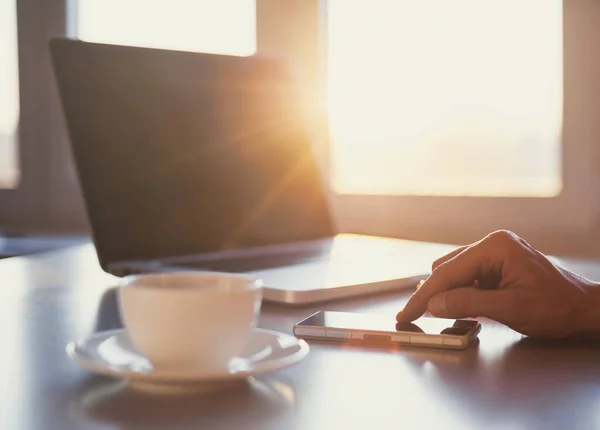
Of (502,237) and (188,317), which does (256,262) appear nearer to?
(502,237)

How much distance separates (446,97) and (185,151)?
0.93 m

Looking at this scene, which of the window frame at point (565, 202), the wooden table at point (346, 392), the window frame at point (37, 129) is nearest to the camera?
the wooden table at point (346, 392)

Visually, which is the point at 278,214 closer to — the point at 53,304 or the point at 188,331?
the point at 53,304

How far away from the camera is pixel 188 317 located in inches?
18.5

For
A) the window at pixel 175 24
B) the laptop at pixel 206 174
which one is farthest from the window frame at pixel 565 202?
the window at pixel 175 24

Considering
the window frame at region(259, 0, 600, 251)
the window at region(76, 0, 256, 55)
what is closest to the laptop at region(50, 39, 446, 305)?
the window frame at region(259, 0, 600, 251)

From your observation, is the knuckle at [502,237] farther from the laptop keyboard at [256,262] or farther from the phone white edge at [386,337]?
the laptop keyboard at [256,262]

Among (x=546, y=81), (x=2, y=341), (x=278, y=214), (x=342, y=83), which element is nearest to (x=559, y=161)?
(x=546, y=81)

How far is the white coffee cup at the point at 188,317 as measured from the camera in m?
0.47

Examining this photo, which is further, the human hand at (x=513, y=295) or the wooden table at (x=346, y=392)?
the human hand at (x=513, y=295)

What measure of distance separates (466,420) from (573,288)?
292 millimetres

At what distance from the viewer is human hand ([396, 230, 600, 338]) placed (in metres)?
0.66

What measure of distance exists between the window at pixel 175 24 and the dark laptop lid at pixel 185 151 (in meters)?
0.81

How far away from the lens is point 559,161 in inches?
69.8
